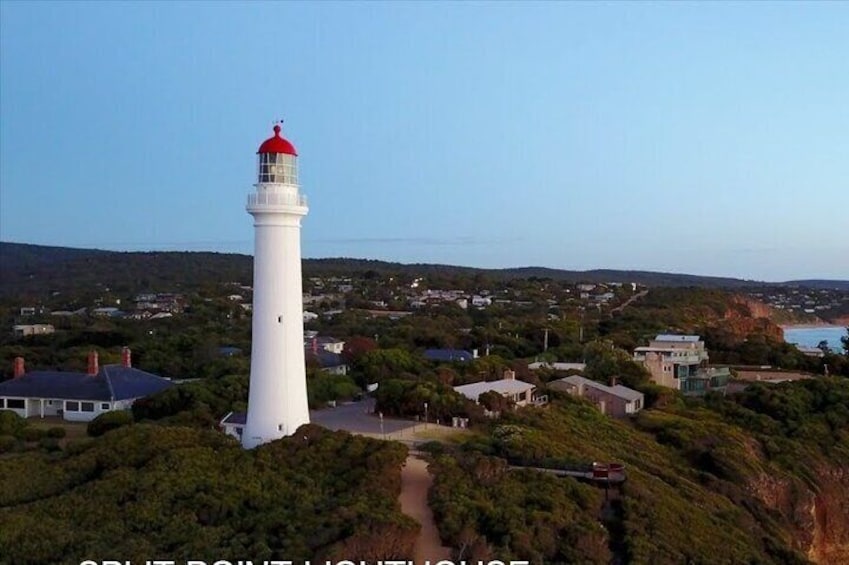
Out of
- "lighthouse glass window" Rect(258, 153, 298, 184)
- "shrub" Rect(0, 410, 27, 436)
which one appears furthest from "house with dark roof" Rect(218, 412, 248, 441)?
"lighthouse glass window" Rect(258, 153, 298, 184)

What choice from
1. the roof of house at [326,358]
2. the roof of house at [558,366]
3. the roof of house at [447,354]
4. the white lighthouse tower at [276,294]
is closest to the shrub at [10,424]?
the white lighthouse tower at [276,294]

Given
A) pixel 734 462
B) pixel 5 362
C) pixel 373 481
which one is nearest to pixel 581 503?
pixel 373 481

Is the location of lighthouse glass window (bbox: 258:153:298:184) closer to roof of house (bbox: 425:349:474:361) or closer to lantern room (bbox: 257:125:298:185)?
lantern room (bbox: 257:125:298:185)

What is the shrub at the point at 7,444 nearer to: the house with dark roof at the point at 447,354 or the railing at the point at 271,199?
the railing at the point at 271,199

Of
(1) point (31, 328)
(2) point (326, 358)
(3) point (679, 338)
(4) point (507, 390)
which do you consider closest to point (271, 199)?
(4) point (507, 390)

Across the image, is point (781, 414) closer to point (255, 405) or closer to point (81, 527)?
point (255, 405)
